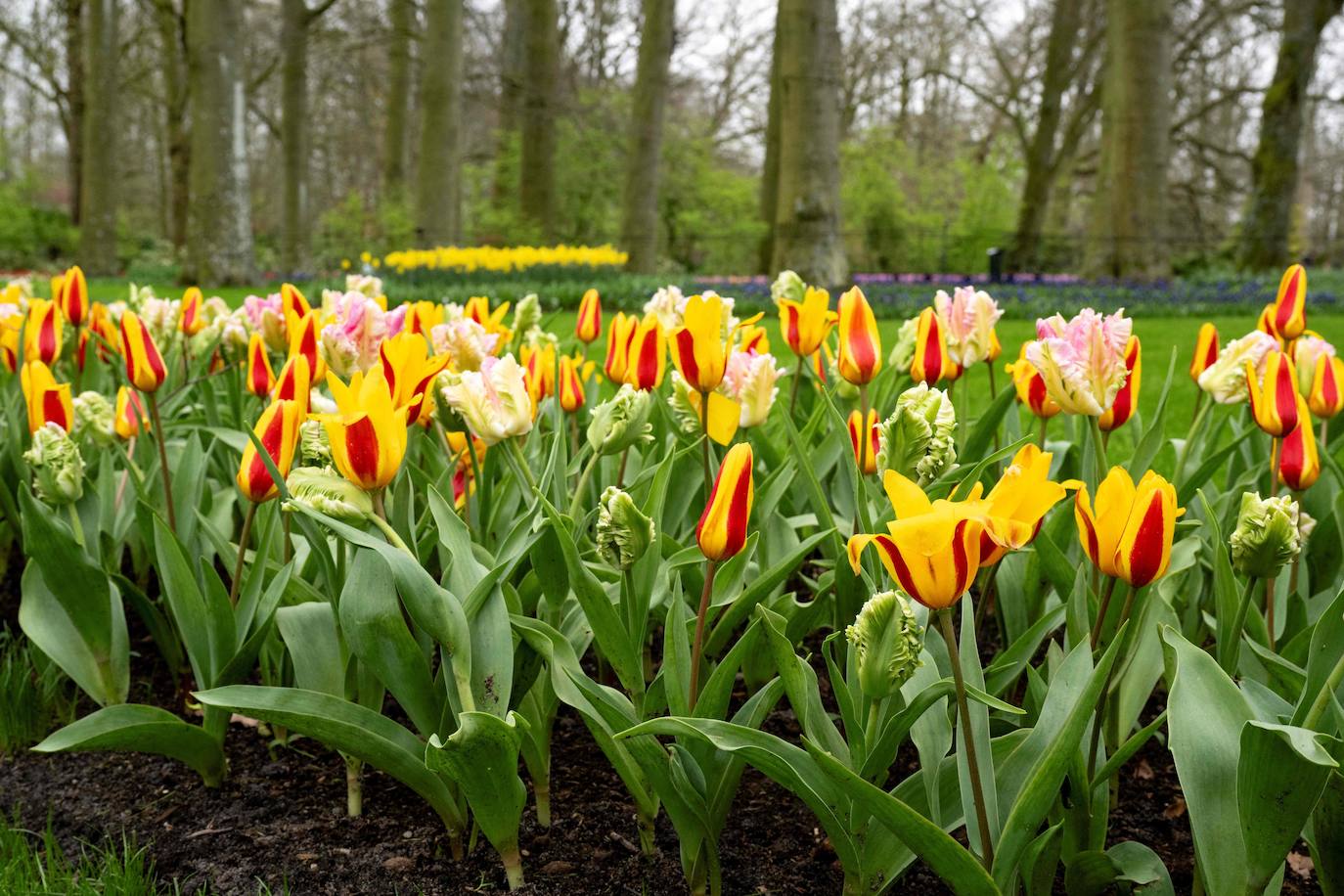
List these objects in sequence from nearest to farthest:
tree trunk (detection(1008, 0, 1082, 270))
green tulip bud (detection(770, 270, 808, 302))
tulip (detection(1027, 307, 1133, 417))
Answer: tulip (detection(1027, 307, 1133, 417))
green tulip bud (detection(770, 270, 808, 302))
tree trunk (detection(1008, 0, 1082, 270))

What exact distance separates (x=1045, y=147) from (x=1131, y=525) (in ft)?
59.1

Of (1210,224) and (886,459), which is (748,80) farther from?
(886,459)

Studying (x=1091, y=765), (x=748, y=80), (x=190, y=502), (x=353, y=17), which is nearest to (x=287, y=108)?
(x=353, y=17)

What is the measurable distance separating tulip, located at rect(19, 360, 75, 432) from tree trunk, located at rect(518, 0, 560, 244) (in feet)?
46.8

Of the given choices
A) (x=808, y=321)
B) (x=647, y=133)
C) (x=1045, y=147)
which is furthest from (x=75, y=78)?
(x=808, y=321)

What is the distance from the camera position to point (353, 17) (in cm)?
2133

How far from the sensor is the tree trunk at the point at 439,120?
12789 millimetres

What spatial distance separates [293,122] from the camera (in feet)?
Result: 56.7

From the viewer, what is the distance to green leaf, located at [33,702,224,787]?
4.94 feet

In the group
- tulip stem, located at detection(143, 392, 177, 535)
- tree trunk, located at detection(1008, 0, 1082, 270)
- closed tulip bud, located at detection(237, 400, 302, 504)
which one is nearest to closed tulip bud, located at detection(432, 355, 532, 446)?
closed tulip bud, located at detection(237, 400, 302, 504)

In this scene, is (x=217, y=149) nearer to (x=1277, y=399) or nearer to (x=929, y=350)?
(x=929, y=350)

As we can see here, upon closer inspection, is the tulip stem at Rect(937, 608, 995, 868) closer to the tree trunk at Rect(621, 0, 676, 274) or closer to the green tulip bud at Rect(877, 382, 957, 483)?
the green tulip bud at Rect(877, 382, 957, 483)

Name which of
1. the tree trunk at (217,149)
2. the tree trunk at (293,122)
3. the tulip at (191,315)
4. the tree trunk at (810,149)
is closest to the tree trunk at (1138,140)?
the tree trunk at (810,149)

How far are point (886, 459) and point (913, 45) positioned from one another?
25.8 metres
